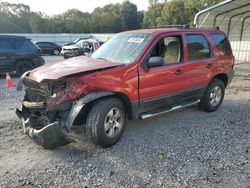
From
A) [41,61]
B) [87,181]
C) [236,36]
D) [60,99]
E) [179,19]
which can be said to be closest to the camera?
[87,181]

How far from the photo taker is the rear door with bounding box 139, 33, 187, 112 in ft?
16.4

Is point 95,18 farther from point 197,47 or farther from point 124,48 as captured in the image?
point 124,48

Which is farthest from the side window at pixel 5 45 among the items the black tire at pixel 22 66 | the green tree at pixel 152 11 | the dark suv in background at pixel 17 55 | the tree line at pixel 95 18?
the green tree at pixel 152 11

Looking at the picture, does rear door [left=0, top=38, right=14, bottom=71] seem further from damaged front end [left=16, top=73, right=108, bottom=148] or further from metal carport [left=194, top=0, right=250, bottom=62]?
metal carport [left=194, top=0, right=250, bottom=62]

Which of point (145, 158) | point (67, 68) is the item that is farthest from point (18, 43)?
point (145, 158)

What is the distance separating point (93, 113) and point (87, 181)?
107 cm

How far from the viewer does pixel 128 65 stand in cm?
470

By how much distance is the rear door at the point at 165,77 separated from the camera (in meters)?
4.99

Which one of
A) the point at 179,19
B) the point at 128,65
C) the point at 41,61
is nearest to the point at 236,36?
the point at 41,61

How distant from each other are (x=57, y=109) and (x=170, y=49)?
8.86ft

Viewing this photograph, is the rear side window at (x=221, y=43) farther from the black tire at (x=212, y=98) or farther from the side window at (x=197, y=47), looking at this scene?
the black tire at (x=212, y=98)

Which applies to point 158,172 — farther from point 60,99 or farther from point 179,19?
point 179,19

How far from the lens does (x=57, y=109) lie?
165 inches

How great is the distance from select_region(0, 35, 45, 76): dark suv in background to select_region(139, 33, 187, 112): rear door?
27.6 feet
